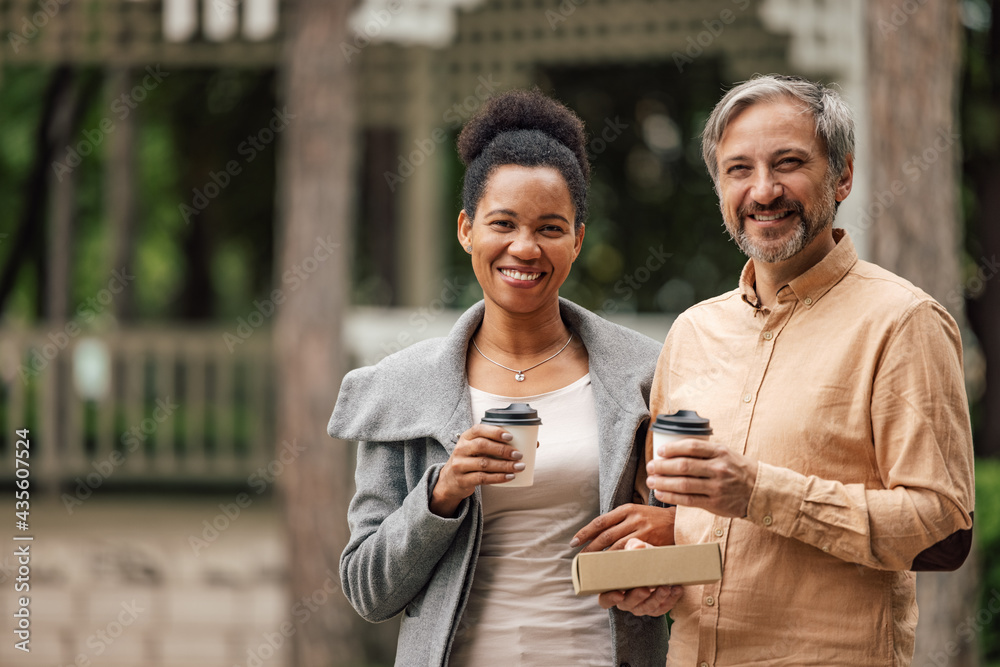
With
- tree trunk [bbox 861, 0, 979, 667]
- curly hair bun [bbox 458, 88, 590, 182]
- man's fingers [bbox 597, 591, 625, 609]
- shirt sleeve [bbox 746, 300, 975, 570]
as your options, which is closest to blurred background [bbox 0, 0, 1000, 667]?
tree trunk [bbox 861, 0, 979, 667]

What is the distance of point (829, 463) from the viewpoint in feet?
7.00

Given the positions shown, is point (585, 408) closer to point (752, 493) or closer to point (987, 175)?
point (752, 493)

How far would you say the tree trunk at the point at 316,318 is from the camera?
6480 mm

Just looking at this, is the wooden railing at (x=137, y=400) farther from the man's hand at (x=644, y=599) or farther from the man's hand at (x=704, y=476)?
the man's hand at (x=704, y=476)

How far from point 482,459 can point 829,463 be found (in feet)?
2.25

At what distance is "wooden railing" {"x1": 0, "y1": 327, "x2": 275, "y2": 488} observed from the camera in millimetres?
9812

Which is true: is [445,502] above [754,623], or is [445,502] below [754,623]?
above

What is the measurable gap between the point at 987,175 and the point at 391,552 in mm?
8190

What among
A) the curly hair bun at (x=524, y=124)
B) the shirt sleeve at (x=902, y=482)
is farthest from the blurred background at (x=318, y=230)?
the shirt sleeve at (x=902, y=482)

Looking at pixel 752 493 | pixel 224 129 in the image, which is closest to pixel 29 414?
pixel 224 129

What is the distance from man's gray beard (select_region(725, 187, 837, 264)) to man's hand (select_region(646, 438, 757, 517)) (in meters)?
0.45

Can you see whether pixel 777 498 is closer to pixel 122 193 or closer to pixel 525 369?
pixel 525 369

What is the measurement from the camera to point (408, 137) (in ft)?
30.4

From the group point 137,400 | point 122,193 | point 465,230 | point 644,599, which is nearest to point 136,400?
Answer: point 137,400
